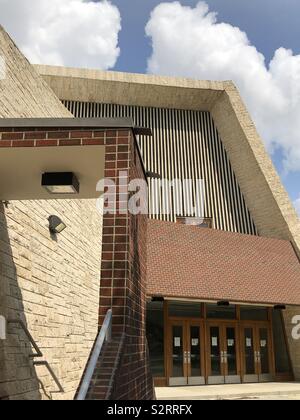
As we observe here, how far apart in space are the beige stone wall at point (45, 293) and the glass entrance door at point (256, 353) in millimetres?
8741

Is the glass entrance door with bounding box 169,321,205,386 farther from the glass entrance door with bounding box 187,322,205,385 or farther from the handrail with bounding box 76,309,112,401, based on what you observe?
the handrail with bounding box 76,309,112,401

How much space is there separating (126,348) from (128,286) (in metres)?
0.60

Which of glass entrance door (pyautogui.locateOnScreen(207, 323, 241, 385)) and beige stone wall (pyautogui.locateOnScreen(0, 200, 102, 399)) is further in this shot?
glass entrance door (pyautogui.locateOnScreen(207, 323, 241, 385))

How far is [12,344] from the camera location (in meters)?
6.38

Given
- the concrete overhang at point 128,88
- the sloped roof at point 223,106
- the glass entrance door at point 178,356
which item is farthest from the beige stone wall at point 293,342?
the concrete overhang at point 128,88

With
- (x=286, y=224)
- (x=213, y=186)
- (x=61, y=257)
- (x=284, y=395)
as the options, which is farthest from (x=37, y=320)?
(x=213, y=186)

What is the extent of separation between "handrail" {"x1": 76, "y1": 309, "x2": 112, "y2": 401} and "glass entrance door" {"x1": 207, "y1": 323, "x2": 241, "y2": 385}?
45.4ft

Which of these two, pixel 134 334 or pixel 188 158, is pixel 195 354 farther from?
pixel 134 334

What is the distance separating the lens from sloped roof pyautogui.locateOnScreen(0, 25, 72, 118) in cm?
750

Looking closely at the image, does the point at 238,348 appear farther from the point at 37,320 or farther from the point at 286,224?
the point at 37,320

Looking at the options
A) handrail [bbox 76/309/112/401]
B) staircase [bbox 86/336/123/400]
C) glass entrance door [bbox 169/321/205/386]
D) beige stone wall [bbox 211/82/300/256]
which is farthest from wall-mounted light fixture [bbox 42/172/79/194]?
beige stone wall [bbox 211/82/300/256]

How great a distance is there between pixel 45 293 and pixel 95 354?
4.56 metres

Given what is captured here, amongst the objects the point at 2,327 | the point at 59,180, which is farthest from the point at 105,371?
the point at 2,327
